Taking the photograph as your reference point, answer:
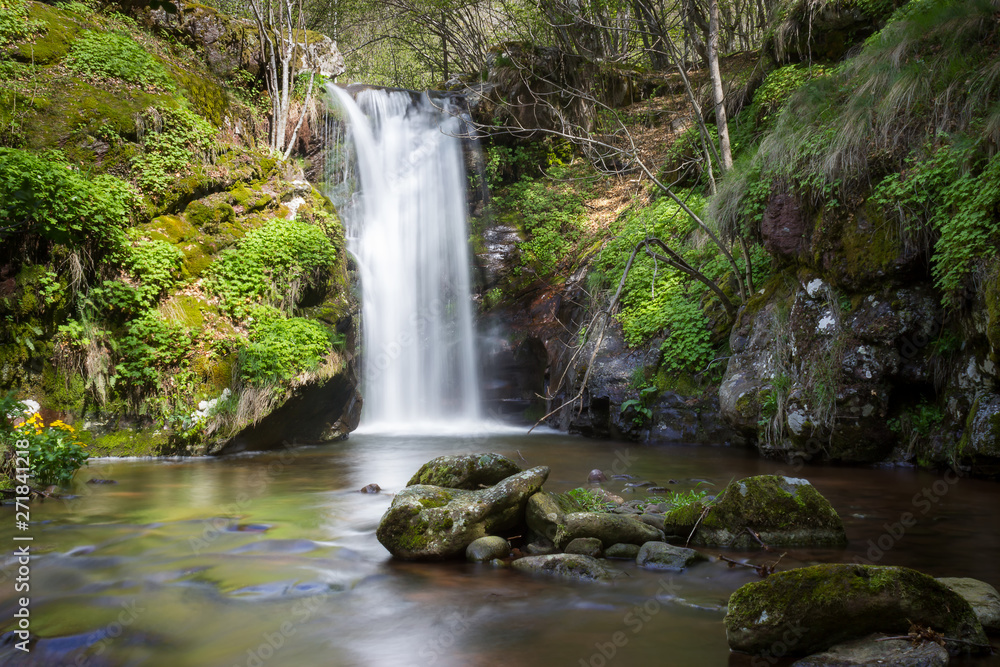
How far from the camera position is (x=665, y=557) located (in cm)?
405

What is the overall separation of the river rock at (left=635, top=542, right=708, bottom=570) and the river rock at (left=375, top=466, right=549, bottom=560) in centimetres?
100

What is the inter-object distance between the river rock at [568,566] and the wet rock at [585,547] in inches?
4.3

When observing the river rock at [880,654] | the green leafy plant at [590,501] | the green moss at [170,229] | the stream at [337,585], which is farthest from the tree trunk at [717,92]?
the green moss at [170,229]

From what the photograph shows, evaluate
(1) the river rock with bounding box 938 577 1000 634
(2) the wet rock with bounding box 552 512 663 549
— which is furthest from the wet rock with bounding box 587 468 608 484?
(1) the river rock with bounding box 938 577 1000 634

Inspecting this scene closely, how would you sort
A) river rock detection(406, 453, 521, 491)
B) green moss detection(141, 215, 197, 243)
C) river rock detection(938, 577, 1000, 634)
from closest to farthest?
river rock detection(938, 577, 1000, 634), river rock detection(406, 453, 521, 491), green moss detection(141, 215, 197, 243)

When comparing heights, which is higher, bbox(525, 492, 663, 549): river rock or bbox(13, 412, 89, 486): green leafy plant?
bbox(13, 412, 89, 486): green leafy plant

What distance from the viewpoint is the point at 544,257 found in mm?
13312

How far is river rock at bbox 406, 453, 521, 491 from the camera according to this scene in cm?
534

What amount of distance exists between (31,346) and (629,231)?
9673mm

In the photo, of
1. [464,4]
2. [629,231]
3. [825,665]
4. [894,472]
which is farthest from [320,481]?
[464,4]

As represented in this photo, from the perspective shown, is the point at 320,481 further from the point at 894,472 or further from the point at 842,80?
the point at 842,80

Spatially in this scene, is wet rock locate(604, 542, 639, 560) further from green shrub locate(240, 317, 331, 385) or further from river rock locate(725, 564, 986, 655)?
green shrub locate(240, 317, 331, 385)

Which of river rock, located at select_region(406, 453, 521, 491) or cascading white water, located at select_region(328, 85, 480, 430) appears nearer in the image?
river rock, located at select_region(406, 453, 521, 491)

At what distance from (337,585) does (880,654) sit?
2.98m
